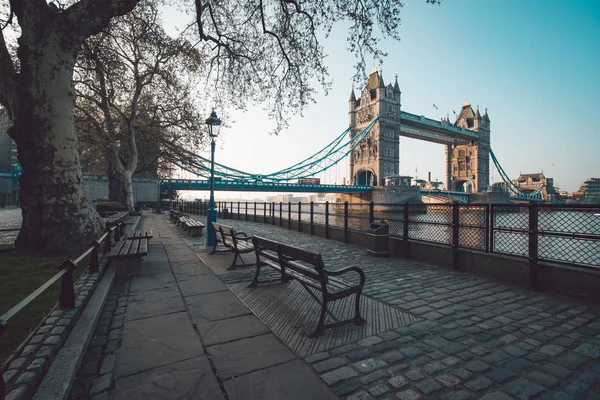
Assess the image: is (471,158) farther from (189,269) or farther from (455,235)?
(189,269)

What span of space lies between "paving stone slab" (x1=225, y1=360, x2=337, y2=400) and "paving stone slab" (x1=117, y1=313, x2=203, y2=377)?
2.00 ft

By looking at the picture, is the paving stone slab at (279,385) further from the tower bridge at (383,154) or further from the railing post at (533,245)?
the tower bridge at (383,154)

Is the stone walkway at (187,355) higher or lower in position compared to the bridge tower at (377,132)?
lower

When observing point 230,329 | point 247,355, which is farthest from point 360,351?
point 230,329

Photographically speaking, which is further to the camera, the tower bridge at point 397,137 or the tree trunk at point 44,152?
the tower bridge at point 397,137

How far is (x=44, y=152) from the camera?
19.6 feet

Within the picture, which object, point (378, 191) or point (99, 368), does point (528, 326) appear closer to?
point (99, 368)

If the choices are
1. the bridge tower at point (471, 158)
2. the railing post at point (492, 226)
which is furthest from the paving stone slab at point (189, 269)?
the bridge tower at point (471, 158)

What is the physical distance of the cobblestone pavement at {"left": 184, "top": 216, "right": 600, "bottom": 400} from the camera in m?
2.10

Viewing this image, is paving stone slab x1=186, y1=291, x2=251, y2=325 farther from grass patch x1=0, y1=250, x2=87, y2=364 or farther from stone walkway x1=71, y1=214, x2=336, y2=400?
grass patch x1=0, y1=250, x2=87, y2=364

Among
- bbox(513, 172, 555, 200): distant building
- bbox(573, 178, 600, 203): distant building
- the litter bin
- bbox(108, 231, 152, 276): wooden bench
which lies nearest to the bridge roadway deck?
bbox(108, 231, 152, 276): wooden bench

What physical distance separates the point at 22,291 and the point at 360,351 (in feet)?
13.3

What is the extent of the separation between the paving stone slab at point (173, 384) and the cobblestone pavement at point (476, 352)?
0.81 m

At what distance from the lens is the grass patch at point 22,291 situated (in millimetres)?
2535
